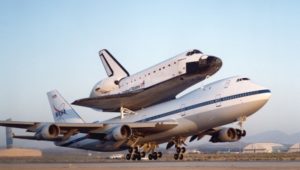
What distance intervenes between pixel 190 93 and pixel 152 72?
14.2ft

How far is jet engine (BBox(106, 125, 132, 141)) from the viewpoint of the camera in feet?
156

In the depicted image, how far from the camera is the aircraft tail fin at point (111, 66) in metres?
57.4

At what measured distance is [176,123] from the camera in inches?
1935

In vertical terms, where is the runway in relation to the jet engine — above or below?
below

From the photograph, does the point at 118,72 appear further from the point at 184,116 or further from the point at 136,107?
the point at 184,116

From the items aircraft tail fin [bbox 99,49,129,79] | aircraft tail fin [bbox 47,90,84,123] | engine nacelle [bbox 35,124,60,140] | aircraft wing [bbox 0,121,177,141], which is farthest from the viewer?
aircraft tail fin [bbox 47,90,84,123]

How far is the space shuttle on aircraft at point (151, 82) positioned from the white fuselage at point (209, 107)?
4.49 ft

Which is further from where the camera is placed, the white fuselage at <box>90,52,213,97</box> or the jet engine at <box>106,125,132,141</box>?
the white fuselage at <box>90,52,213,97</box>

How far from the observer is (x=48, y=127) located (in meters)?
46.4

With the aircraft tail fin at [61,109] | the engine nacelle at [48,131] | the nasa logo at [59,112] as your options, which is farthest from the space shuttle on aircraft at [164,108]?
the nasa logo at [59,112]

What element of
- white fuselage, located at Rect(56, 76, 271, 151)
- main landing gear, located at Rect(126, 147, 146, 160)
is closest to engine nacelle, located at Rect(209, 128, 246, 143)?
white fuselage, located at Rect(56, 76, 271, 151)

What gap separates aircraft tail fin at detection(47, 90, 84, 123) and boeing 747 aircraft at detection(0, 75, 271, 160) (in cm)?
572

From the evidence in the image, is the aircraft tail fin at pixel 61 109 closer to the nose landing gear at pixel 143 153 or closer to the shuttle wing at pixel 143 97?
the shuttle wing at pixel 143 97

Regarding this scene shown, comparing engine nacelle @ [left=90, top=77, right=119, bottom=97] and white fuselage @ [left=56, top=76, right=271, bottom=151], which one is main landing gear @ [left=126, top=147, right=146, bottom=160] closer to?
white fuselage @ [left=56, top=76, right=271, bottom=151]
